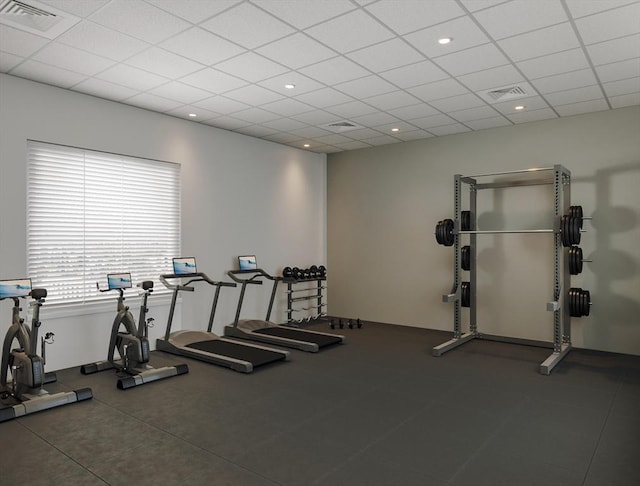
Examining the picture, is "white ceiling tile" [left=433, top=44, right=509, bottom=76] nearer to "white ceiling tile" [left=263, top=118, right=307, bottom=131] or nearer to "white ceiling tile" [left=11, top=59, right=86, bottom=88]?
"white ceiling tile" [left=263, top=118, right=307, bottom=131]

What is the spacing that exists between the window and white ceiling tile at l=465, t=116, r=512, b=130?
423 cm

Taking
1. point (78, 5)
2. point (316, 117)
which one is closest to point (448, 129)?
point (316, 117)

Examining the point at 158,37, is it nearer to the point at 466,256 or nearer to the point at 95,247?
the point at 95,247

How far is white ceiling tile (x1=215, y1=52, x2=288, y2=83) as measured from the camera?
407 cm

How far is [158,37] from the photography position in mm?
3646

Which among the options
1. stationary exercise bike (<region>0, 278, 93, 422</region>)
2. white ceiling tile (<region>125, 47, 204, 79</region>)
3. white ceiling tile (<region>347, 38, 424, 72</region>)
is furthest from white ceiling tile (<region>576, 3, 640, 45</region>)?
stationary exercise bike (<region>0, 278, 93, 422</region>)

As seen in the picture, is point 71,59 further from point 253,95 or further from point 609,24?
point 609,24

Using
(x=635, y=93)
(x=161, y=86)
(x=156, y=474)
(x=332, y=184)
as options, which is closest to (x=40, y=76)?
(x=161, y=86)

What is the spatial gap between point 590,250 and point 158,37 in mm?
5592

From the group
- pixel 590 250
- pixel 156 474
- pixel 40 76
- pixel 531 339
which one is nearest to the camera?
pixel 156 474

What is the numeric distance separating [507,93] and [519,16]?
6.29 feet

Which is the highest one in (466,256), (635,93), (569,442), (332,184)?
(635,93)

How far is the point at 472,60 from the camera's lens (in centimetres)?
411

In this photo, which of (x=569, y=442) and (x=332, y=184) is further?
(x=332, y=184)
